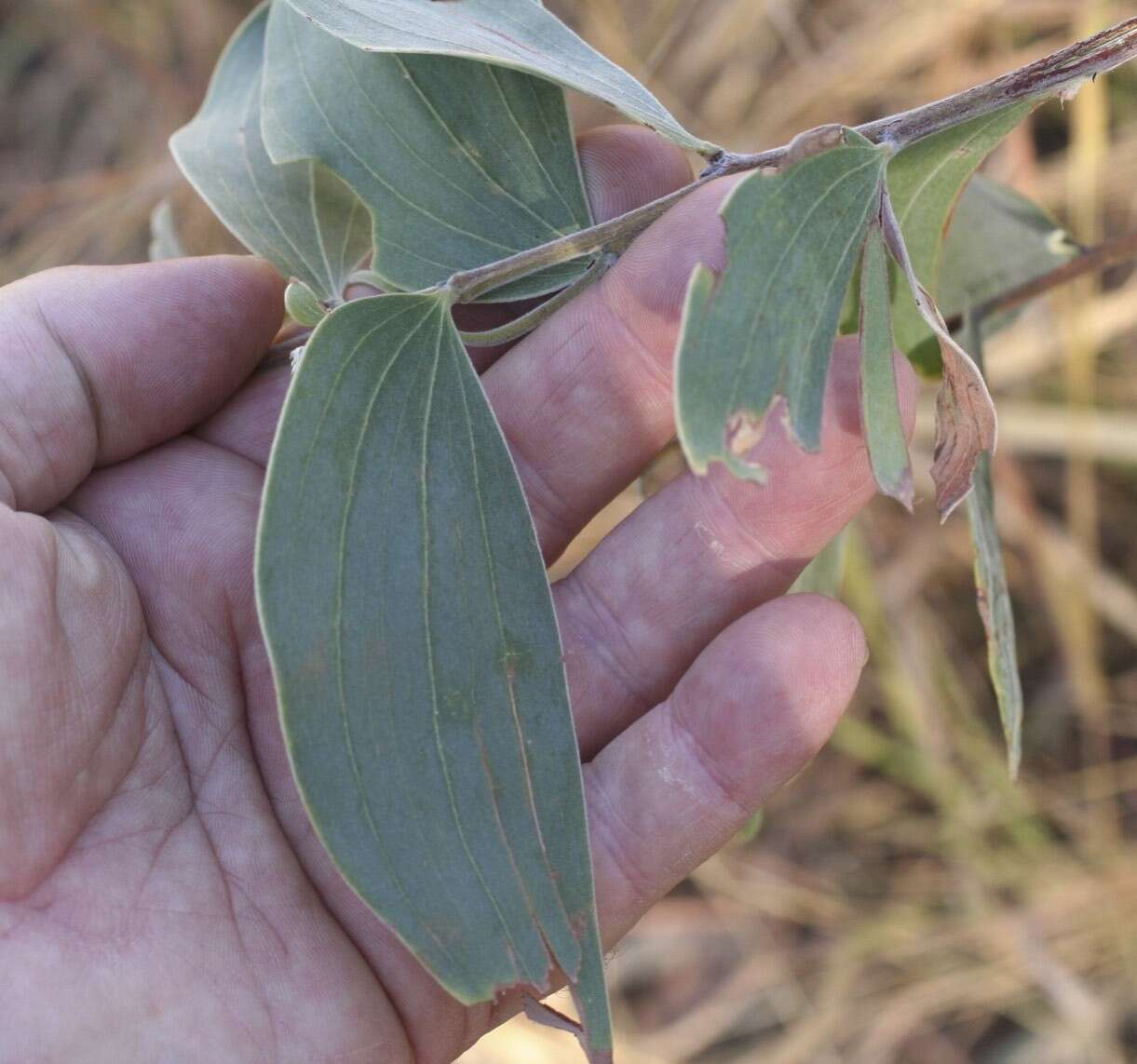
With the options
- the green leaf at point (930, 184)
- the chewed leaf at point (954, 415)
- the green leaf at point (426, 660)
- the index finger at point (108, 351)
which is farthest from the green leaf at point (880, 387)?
the index finger at point (108, 351)

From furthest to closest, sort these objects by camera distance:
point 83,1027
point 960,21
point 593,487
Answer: point 960,21, point 593,487, point 83,1027

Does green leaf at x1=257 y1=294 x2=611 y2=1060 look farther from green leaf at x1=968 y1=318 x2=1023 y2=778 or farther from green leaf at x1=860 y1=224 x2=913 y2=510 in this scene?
green leaf at x1=968 y1=318 x2=1023 y2=778

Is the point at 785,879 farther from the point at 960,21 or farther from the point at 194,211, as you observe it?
the point at 194,211

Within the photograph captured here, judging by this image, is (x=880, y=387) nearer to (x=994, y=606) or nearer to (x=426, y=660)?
(x=994, y=606)

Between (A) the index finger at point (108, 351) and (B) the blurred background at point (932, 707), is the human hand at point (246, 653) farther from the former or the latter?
(B) the blurred background at point (932, 707)

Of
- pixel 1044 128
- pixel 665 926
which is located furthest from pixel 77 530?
pixel 1044 128

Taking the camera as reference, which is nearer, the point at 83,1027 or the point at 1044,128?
the point at 83,1027
